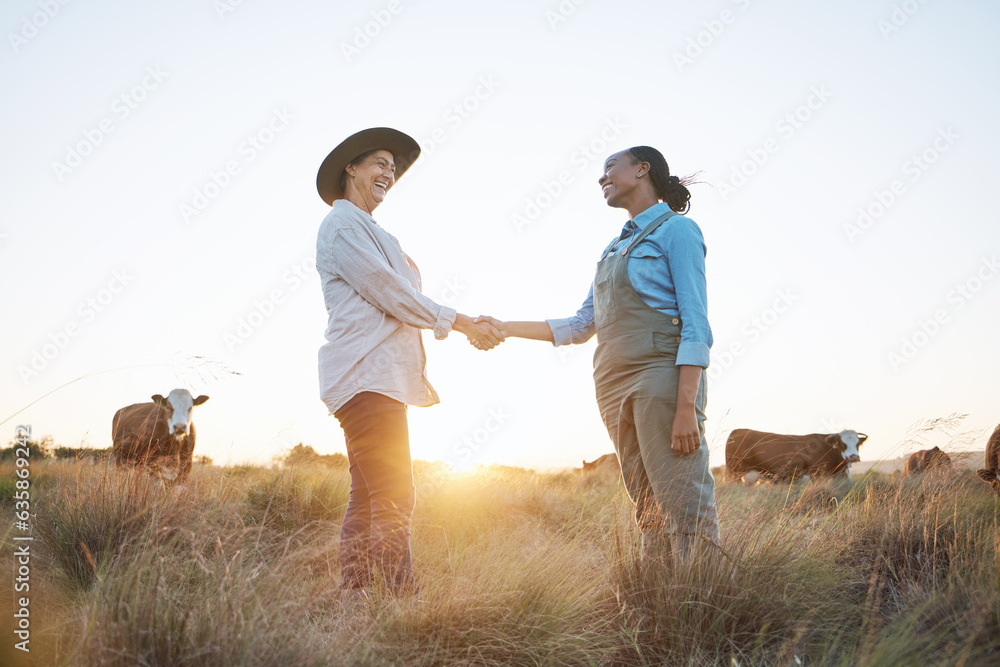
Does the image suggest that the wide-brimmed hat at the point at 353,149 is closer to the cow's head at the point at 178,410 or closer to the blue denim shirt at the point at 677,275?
the blue denim shirt at the point at 677,275

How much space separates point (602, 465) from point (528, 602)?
15.5 metres

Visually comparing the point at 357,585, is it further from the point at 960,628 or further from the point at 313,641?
the point at 960,628

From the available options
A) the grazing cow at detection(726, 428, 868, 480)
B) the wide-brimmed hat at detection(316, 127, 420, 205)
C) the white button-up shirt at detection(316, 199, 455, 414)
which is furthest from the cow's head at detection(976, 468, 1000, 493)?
the wide-brimmed hat at detection(316, 127, 420, 205)

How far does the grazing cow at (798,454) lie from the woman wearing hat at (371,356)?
11311 millimetres

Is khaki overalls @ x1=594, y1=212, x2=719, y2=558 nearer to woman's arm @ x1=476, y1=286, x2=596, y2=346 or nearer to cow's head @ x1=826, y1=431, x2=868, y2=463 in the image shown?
woman's arm @ x1=476, y1=286, x2=596, y2=346

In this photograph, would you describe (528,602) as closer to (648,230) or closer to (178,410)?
(648,230)

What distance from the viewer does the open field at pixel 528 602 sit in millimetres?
1983

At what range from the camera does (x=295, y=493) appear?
5703 mm

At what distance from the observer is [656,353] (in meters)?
3.11

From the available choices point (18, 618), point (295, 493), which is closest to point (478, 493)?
point (295, 493)

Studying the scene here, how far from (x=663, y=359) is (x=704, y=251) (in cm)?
62

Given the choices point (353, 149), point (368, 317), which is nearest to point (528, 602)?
point (368, 317)

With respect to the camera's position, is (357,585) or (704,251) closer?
(357,585)

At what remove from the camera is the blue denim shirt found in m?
3.01
